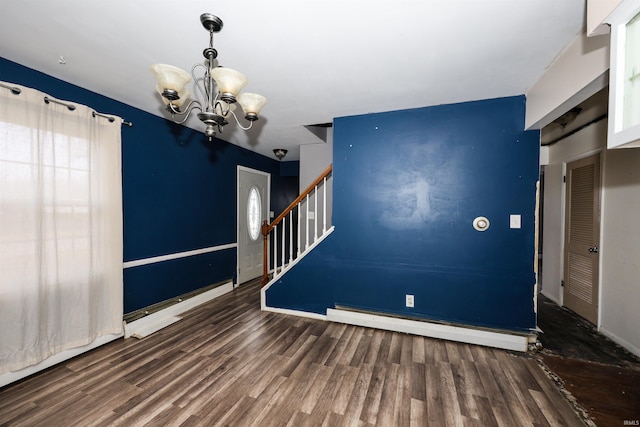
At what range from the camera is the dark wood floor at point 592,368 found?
5.49 feet

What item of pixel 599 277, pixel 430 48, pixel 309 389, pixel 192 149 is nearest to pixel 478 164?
pixel 430 48

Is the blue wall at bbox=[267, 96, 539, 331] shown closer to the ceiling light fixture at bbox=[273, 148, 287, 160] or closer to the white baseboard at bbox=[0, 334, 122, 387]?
the ceiling light fixture at bbox=[273, 148, 287, 160]

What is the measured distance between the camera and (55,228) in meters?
2.06

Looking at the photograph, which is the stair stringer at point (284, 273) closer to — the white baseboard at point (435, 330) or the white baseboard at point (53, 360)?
the white baseboard at point (435, 330)

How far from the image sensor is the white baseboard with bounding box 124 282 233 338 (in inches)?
105

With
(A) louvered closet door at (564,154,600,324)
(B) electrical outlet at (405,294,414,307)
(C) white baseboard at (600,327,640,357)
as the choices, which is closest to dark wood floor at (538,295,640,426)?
(C) white baseboard at (600,327,640,357)

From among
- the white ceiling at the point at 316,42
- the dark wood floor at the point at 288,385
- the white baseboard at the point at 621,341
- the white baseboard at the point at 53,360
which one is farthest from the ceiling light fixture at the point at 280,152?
the white baseboard at the point at 621,341

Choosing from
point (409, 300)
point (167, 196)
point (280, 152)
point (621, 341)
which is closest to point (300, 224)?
point (280, 152)

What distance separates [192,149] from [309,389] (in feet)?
10.6

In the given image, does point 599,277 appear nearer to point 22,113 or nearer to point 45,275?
point 45,275

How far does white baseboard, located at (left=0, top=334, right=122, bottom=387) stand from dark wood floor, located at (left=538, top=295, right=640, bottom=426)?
3.91 meters

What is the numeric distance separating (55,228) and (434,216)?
3418 mm

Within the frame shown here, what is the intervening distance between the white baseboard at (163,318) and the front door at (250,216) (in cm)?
84

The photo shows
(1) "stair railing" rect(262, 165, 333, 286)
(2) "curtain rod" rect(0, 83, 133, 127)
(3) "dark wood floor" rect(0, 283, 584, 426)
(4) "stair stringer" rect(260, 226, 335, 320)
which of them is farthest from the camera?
(1) "stair railing" rect(262, 165, 333, 286)
